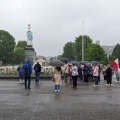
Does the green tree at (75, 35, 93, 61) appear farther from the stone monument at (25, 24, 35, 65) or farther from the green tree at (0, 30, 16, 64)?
the stone monument at (25, 24, 35, 65)

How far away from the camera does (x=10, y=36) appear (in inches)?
3103

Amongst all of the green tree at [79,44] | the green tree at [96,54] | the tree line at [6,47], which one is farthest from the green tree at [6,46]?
the green tree at [96,54]

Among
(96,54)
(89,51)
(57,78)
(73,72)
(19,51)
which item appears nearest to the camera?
(57,78)

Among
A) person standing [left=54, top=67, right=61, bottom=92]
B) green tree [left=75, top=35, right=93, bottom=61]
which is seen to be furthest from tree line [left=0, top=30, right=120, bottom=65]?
person standing [left=54, top=67, right=61, bottom=92]

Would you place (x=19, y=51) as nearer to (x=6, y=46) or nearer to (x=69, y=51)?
(x=6, y=46)

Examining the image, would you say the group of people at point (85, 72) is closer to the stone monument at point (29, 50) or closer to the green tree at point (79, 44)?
the stone monument at point (29, 50)

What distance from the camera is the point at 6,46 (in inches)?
3024

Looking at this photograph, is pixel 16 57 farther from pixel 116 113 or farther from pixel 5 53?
pixel 116 113

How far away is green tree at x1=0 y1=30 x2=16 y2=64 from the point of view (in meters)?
76.2

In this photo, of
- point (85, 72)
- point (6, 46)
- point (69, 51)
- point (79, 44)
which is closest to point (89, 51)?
point (79, 44)

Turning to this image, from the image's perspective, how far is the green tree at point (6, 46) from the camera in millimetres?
76250

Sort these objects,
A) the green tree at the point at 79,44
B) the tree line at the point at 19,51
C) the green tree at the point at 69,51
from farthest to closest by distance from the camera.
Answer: the green tree at the point at 69,51
the green tree at the point at 79,44
the tree line at the point at 19,51

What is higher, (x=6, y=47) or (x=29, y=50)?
(x=6, y=47)

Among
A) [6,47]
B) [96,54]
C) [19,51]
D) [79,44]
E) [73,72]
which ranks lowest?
[73,72]
